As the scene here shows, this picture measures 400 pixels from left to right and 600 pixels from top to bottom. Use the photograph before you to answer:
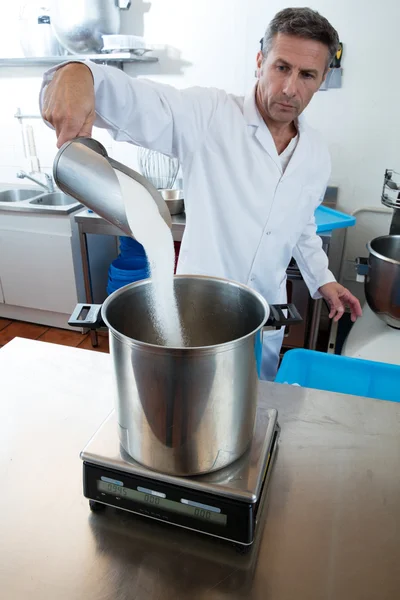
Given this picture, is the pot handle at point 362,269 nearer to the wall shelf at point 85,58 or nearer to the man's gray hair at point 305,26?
the man's gray hair at point 305,26

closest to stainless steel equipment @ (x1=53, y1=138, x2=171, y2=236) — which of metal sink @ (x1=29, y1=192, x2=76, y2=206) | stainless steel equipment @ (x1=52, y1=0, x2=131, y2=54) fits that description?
stainless steel equipment @ (x1=52, y1=0, x2=131, y2=54)

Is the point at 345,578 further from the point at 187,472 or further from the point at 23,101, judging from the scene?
the point at 23,101

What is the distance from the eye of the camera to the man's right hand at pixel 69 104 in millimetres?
691

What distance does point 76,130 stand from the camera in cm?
70

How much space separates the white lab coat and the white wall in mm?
1144

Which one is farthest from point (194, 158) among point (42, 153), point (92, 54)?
point (42, 153)

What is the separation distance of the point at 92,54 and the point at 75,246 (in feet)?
3.51

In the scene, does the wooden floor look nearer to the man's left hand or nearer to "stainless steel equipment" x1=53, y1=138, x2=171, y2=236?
the man's left hand

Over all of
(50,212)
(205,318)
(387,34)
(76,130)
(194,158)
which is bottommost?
(50,212)

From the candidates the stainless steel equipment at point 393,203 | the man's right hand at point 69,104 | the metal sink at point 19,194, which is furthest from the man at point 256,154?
the metal sink at point 19,194

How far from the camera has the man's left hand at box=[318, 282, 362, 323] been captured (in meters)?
1.19

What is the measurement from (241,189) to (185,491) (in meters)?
0.87

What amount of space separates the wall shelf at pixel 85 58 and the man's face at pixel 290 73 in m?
1.47

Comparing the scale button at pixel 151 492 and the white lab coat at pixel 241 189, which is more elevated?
the white lab coat at pixel 241 189
